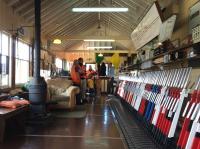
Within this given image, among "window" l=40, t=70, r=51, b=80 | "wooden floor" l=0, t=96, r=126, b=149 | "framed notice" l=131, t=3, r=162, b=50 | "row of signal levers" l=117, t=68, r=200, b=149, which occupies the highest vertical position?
"framed notice" l=131, t=3, r=162, b=50

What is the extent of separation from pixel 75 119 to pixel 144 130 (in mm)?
2200

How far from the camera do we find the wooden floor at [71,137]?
489 cm

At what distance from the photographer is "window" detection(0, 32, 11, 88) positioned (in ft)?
29.2

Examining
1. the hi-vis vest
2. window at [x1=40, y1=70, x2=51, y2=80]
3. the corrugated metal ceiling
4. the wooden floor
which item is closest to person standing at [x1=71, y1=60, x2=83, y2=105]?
the hi-vis vest

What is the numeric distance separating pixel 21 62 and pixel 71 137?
21.1 feet

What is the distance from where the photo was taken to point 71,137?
5.53m

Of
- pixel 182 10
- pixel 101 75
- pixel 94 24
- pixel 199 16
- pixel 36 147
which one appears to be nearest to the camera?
pixel 36 147

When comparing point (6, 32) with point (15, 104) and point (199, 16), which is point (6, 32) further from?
point (199, 16)

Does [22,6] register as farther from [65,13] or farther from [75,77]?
[65,13]

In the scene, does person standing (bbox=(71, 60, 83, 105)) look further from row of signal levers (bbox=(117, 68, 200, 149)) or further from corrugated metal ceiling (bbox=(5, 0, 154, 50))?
row of signal levers (bbox=(117, 68, 200, 149))

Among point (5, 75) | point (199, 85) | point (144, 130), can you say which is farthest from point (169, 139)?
point (5, 75)

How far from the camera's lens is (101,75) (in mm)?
19094

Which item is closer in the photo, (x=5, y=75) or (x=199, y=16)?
(x=199, y=16)

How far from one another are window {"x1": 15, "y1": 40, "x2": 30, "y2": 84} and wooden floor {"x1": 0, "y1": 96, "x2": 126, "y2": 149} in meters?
4.28
